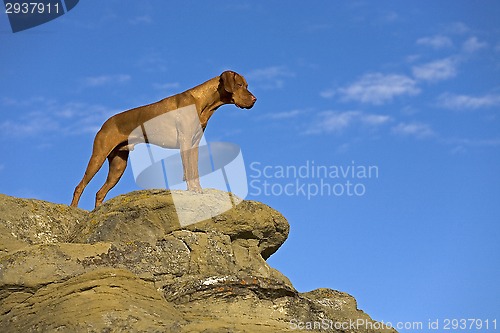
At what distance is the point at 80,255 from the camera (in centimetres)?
1171

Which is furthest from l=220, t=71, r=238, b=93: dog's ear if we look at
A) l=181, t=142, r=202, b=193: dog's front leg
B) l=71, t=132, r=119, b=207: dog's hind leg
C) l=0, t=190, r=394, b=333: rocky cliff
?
l=71, t=132, r=119, b=207: dog's hind leg

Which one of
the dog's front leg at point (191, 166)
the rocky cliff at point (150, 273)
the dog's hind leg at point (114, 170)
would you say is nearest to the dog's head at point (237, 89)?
the dog's front leg at point (191, 166)

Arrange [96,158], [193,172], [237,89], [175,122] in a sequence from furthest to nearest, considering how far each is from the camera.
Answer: [96,158], [237,89], [175,122], [193,172]

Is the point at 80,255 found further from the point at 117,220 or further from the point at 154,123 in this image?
the point at 154,123

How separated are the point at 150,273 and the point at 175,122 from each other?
388 centimetres

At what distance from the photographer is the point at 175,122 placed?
49.3ft

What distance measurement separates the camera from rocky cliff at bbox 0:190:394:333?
10.4m

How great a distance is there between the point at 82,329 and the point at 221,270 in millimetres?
3205

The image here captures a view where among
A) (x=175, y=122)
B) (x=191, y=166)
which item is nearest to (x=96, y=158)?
(x=175, y=122)

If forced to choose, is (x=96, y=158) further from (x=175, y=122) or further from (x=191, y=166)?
(x=191, y=166)

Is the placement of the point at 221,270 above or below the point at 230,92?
below

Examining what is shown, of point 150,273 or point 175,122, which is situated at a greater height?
point 175,122

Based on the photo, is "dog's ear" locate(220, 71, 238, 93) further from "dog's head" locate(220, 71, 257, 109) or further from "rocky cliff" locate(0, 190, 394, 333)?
"rocky cliff" locate(0, 190, 394, 333)

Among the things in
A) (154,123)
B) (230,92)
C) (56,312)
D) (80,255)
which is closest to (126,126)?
(154,123)
